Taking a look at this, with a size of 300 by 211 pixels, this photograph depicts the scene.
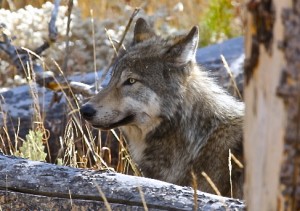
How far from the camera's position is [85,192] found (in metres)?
3.33

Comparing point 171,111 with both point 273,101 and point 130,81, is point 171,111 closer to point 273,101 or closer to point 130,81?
point 130,81

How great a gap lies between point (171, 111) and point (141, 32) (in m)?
0.74

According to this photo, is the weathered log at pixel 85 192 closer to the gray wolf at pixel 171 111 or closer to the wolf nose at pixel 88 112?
the wolf nose at pixel 88 112

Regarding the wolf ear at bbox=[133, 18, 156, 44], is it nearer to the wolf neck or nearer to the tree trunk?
the wolf neck

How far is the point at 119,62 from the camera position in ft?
16.3

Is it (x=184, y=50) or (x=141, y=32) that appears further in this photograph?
(x=141, y=32)

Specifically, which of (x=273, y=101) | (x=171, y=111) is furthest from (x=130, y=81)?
(x=273, y=101)

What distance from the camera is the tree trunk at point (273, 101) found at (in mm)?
1975

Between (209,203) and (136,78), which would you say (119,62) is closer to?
(136,78)

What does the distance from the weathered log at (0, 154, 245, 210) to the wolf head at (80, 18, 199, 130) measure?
1.20 meters

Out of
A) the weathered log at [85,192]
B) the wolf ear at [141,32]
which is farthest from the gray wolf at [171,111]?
the weathered log at [85,192]

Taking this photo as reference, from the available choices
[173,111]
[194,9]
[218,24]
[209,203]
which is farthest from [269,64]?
[194,9]

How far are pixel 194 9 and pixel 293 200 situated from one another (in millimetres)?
9708

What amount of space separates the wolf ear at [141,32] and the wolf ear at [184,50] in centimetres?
42
